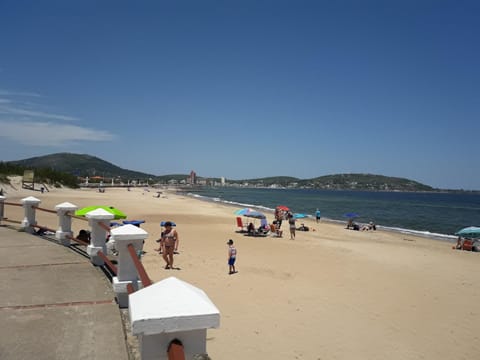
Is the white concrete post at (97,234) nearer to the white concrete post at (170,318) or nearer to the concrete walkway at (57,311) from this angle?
the concrete walkway at (57,311)

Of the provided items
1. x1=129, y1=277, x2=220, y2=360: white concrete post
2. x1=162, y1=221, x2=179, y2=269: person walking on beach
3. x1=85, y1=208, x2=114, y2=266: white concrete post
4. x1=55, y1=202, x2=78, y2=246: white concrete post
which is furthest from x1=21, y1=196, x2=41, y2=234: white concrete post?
x1=129, y1=277, x2=220, y2=360: white concrete post

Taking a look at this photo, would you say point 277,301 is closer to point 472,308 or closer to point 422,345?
point 422,345

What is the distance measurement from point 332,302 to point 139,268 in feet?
20.4

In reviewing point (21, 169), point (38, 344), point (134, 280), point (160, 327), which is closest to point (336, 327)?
point (134, 280)

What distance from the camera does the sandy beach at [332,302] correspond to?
20.4ft

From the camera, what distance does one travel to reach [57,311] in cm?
439

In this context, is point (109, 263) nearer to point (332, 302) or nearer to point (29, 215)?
point (332, 302)

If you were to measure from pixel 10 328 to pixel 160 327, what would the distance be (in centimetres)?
302

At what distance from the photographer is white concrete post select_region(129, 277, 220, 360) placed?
1.89 metres

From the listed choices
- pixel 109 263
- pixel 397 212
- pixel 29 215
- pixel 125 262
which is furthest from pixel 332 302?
pixel 397 212

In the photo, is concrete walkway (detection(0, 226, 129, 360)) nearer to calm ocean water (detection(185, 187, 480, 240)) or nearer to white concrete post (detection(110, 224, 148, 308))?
white concrete post (detection(110, 224, 148, 308))

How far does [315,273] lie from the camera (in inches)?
449

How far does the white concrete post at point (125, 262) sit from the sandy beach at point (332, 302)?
1.95 m

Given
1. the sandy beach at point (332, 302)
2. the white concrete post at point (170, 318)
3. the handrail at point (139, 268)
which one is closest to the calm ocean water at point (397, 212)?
the sandy beach at point (332, 302)
